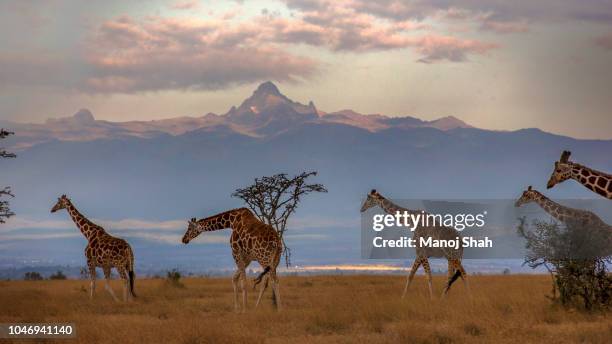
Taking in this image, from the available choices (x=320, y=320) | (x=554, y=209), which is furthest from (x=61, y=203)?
(x=554, y=209)

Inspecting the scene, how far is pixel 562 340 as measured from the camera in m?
17.9

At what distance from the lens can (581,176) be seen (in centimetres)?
2273

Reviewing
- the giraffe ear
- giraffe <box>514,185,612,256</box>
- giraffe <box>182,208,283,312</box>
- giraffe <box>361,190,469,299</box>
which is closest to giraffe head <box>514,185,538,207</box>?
giraffe <box>514,185,612,256</box>

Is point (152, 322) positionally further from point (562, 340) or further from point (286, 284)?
point (286, 284)

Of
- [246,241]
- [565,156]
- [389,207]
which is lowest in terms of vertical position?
[246,241]

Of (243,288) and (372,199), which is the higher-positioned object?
(372,199)

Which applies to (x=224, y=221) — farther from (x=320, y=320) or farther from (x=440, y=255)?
(x=440, y=255)

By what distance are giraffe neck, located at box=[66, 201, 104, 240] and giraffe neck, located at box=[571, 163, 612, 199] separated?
1735 centimetres

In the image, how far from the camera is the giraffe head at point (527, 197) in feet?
89.4

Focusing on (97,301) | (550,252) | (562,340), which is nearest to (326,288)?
(97,301)

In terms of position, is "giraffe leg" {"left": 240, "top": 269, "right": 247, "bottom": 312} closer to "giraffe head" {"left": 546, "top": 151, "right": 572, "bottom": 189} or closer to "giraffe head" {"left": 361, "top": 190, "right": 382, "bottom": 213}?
"giraffe head" {"left": 361, "top": 190, "right": 382, "bottom": 213}

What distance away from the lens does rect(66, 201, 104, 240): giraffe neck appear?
101 ft

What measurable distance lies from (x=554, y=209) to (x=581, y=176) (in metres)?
3.80

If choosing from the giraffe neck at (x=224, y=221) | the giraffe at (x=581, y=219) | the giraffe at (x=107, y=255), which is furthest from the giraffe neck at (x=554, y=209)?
the giraffe at (x=107, y=255)
